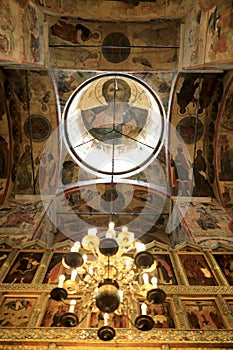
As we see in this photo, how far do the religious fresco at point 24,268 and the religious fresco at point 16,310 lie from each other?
1.86 ft

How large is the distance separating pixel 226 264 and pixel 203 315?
1848 millimetres

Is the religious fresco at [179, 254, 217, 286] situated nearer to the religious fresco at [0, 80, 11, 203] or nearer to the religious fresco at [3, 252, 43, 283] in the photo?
the religious fresco at [3, 252, 43, 283]

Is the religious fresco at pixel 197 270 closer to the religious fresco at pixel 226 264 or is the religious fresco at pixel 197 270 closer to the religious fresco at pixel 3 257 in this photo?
the religious fresco at pixel 226 264

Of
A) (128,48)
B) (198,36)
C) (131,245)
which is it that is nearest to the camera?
(131,245)

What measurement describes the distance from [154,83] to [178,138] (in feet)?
7.18

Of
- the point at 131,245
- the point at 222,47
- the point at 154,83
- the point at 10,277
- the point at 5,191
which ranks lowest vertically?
the point at 131,245

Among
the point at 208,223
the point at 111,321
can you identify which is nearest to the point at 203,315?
the point at 111,321

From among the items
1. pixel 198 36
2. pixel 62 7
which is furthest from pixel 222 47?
pixel 62 7

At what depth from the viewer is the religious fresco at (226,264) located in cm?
643

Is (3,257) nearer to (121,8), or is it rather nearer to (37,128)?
(37,128)

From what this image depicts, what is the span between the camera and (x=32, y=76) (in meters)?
11.0

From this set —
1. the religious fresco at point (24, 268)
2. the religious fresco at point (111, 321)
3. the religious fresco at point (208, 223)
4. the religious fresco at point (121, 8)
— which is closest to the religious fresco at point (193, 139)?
the religious fresco at point (208, 223)

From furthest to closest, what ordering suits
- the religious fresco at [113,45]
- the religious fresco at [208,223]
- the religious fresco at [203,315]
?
the religious fresco at [113,45] < the religious fresco at [208,223] < the religious fresco at [203,315]

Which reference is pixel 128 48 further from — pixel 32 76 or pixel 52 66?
pixel 32 76
